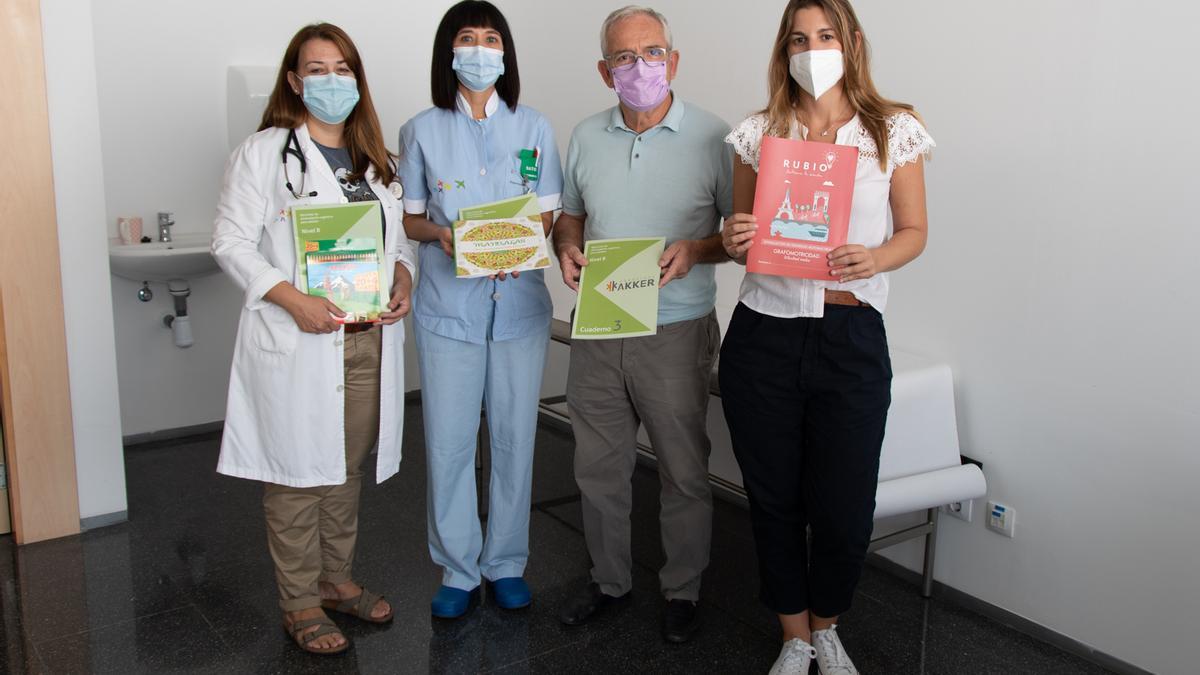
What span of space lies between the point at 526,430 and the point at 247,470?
0.75m

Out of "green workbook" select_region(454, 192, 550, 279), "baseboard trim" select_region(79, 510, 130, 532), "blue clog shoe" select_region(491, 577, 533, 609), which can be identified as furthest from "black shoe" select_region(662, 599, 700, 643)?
"baseboard trim" select_region(79, 510, 130, 532)

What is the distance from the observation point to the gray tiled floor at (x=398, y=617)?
254 cm

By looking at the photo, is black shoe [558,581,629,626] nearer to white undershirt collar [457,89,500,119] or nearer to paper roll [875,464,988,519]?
paper roll [875,464,988,519]

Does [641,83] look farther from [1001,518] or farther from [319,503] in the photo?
[1001,518]

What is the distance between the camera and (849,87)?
2.11 meters

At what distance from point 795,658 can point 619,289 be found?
101 centimetres

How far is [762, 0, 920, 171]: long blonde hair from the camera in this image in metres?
2.06

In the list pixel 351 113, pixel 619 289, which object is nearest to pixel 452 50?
pixel 351 113

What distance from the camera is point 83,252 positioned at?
333cm

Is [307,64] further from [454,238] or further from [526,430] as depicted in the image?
[526,430]

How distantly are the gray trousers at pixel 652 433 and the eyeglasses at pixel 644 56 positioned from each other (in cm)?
67

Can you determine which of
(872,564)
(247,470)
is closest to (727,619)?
(872,564)

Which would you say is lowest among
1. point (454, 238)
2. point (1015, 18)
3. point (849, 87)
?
point (454, 238)

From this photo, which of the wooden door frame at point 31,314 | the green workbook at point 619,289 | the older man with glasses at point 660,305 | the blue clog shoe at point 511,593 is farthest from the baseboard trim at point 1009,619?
the wooden door frame at point 31,314
